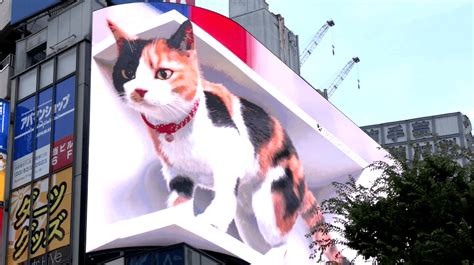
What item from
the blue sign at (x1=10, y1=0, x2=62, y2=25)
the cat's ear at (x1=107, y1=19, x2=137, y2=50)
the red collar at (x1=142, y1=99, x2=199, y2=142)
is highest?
the blue sign at (x1=10, y1=0, x2=62, y2=25)

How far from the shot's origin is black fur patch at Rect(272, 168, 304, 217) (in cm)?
4131

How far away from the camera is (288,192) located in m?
42.2

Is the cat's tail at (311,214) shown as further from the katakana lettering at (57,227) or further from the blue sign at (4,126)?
the blue sign at (4,126)

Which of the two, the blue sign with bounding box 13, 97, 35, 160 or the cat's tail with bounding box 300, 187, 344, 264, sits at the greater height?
the blue sign with bounding box 13, 97, 35, 160

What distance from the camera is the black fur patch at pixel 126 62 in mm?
36062

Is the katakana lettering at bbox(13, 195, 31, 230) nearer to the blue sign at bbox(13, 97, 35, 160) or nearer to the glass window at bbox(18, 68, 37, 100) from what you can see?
the blue sign at bbox(13, 97, 35, 160)

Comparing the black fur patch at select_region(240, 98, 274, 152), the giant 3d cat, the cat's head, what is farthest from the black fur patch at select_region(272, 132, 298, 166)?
the cat's head

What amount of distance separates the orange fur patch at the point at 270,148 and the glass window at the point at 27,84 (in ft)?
37.3

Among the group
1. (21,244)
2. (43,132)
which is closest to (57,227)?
(21,244)

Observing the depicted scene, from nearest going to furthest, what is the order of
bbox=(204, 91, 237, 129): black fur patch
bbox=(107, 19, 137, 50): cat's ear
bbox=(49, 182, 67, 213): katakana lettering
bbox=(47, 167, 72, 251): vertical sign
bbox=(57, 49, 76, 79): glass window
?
bbox=(47, 167, 72, 251): vertical sign → bbox=(49, 182, 67, 213): katakana lettering → bbox=(107, 19, 137, 50): cat's ear → bbox=(57, 49, 76, 79): glass window → bbox=(204, 91, 237, 129): black fur patch

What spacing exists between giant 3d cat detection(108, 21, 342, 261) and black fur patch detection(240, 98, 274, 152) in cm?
8

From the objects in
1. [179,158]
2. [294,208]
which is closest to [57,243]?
[179,158]

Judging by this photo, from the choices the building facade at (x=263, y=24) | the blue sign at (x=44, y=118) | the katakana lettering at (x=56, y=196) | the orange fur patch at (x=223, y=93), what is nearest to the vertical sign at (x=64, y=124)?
the blue sign at (x=44, y=118)

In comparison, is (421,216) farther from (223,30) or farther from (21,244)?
(223,30)
